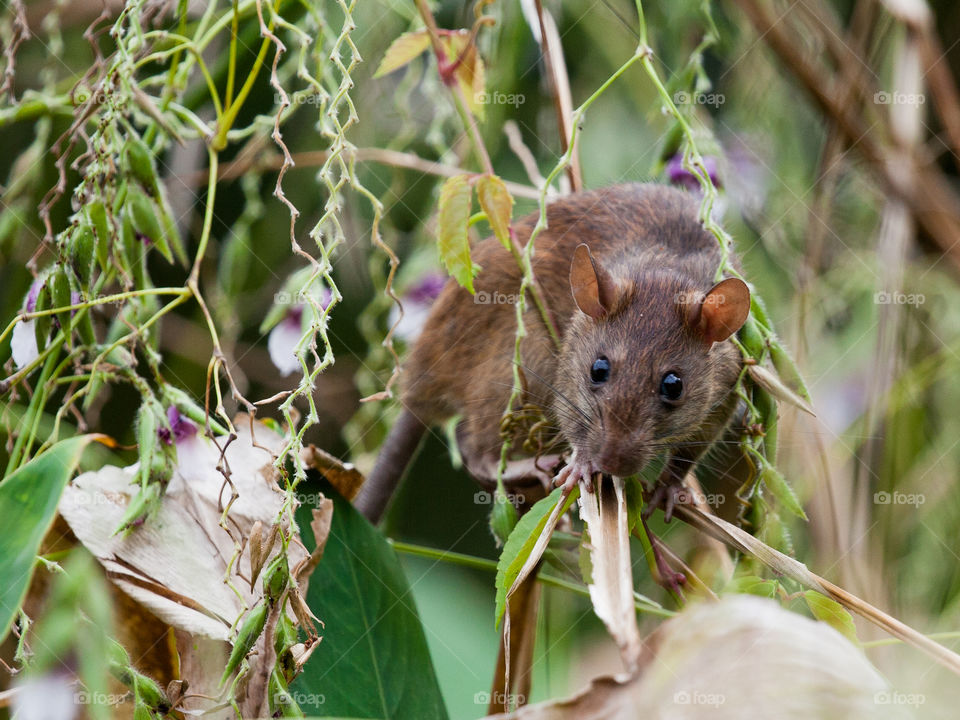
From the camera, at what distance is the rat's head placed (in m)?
2.22

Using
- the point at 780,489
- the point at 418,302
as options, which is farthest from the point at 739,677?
the point at 418,302

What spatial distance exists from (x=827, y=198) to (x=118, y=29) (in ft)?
6.60

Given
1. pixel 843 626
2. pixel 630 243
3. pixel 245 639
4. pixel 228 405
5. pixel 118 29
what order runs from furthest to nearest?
pixel 228 405 → pixel 630 243 → pixel 118 29 → pixel 843 626 → pixel 245 639

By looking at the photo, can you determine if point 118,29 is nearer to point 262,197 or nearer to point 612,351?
point 612,351

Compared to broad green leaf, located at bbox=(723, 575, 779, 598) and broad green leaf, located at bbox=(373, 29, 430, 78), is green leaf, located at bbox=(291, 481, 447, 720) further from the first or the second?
broad green leaf, located at bbox=(373, 29, 430, 78)

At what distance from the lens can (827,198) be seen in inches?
112

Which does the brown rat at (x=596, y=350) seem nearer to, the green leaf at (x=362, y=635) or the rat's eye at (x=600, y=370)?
the rat's eye at (x=600, y=370)

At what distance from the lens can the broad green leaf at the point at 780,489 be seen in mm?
1641

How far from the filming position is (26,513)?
53.9 inches

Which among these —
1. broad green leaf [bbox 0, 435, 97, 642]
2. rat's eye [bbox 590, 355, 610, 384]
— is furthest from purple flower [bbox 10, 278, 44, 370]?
rat's eye [bbox 590, 355, 610, 384]

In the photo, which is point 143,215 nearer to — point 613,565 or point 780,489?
point 613,565

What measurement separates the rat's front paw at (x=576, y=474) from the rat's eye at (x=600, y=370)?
0.34 meters

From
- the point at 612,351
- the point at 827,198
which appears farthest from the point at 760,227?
the point at 612,351

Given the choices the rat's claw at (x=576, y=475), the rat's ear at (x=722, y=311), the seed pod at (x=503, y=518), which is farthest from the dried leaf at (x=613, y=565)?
the rat's ear at (x=722, y=311)
